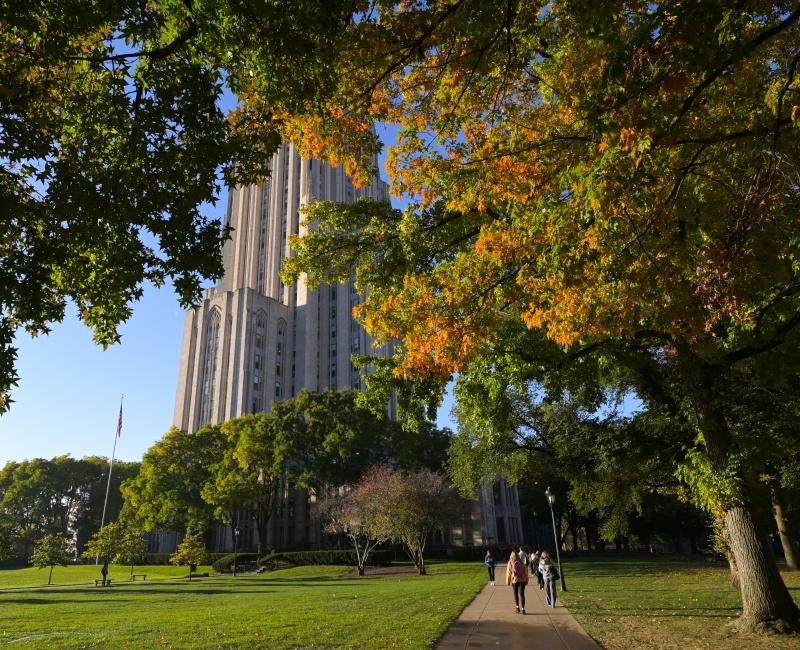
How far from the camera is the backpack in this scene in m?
13.6

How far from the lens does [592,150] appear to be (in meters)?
6.57

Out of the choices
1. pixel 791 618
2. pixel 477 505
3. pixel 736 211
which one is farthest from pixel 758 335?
pixel 477 505

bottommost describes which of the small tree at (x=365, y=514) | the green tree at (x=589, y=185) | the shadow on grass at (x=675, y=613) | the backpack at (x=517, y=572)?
the shadow on grass at (x=675, y=613)

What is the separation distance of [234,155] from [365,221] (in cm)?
406

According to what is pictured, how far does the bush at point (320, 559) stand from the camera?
42875 mm

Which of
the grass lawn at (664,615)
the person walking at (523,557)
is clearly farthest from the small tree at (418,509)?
the grass lawn at (664,615)

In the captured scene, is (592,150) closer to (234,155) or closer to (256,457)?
(234,155)

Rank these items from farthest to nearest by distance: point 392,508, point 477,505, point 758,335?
point 477,505
point 392,508
point 758,335

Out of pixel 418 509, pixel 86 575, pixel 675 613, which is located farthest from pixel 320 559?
pixel 675 613

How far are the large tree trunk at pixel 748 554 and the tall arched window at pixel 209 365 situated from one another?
7567cm

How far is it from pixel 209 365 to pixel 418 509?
58.1 m

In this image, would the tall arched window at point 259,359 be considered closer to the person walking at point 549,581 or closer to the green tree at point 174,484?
the green tree at point 174,484

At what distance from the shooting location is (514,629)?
1123 cm

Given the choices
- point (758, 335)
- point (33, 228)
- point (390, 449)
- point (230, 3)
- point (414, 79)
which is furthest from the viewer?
point (390, 449)
